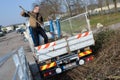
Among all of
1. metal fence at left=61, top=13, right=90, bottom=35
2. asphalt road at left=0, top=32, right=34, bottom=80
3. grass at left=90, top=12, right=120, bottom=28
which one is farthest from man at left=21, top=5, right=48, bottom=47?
grass at left=90, top=12, right=120, bottom=28

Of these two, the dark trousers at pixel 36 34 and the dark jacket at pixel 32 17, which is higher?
the dark jacket at pixel 32 17

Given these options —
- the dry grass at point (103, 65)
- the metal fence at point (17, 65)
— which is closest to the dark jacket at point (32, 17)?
the dry grass at point (103, 65)

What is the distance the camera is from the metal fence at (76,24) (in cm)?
1034

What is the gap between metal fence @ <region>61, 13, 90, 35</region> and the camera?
33.9 feet

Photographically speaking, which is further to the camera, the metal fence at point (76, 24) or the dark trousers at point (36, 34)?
the metal fence at point (76, 24)

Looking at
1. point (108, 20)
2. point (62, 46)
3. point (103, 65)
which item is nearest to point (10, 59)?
point (62, 46)

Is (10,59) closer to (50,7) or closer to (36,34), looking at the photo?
(36,34)

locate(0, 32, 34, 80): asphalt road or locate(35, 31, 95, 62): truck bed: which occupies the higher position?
locate(35, 31, 95, 62): truck bed

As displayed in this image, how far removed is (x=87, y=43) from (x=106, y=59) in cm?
162

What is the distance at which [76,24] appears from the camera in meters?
11.1

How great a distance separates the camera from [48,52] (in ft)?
29.0

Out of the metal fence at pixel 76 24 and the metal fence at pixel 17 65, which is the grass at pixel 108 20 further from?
the metal fence at pixel 17 65

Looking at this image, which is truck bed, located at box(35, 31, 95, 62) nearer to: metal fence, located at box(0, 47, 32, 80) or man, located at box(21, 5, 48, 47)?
man, located at box(21, 5, 48, 47)

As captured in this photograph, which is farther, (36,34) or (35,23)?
(36,34)
